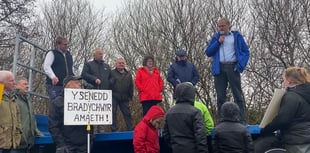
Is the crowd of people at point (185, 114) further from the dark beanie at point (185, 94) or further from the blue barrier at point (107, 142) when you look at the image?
the blue barrier at point (107, 142)

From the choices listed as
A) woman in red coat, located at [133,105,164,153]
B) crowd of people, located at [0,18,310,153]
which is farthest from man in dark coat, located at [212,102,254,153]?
woman in red coat, located at [133,105,164,153]

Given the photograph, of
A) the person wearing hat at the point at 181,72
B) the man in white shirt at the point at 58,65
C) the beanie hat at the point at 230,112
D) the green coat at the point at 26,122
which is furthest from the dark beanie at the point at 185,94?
the man in white shirt at the point at 58,65

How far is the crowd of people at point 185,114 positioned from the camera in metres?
7.54

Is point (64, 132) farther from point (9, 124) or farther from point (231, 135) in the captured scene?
point (231, 135)

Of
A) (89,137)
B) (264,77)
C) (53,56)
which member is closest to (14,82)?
(89,137)

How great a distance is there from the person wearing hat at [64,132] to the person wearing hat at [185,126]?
4.69 ft

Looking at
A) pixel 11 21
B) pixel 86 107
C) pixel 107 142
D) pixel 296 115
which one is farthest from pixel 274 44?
pixel 296 115

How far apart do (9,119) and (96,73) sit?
3.00m

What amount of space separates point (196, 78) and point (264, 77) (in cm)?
1500

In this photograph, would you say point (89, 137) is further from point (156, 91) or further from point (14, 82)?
point (156, 91)

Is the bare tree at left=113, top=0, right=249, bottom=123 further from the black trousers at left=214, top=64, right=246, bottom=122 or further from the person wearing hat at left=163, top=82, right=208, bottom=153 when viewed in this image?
the person wearing hat at left=163, top=82, right=208, bottom=153

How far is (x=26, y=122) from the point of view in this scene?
832 centimetres

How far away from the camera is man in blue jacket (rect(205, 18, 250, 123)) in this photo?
9.39 metres

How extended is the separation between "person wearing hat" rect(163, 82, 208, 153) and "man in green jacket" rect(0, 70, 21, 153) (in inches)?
83.4
